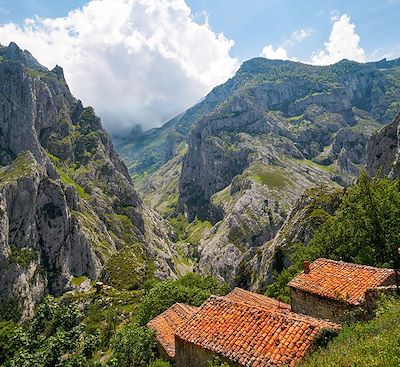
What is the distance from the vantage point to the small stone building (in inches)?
894

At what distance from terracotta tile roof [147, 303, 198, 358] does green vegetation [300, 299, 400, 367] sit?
13.9 metres

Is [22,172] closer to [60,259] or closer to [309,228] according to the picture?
[60,259]

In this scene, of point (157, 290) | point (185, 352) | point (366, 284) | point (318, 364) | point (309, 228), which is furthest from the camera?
point (309, 228)

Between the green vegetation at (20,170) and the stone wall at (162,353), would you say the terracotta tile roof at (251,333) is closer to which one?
the stone wall at (162,353)

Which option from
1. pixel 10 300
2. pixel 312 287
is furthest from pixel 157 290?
pixel 10 300

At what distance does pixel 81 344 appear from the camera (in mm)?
31000

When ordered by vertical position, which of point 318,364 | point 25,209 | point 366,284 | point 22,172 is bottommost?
point 366,284

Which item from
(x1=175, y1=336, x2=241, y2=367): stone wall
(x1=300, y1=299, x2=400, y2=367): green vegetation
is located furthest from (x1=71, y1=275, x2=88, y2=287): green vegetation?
(x1=300, y1=299, x2=400, y2=367): green vegetation

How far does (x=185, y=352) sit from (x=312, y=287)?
9.80 m

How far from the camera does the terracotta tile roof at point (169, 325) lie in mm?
27548

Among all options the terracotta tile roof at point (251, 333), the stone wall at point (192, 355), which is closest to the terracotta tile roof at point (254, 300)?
the terracotta tile roof at point (251, 333)

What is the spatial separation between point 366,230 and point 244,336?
25.4 m

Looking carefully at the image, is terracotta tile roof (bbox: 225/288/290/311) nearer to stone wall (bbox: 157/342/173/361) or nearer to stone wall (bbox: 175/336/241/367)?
stone wall (bbox: 157/342/173/361)

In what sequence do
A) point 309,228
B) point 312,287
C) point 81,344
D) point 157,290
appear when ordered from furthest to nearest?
point 309,228 → point 157,290 → point 81,344 → point 312,287
